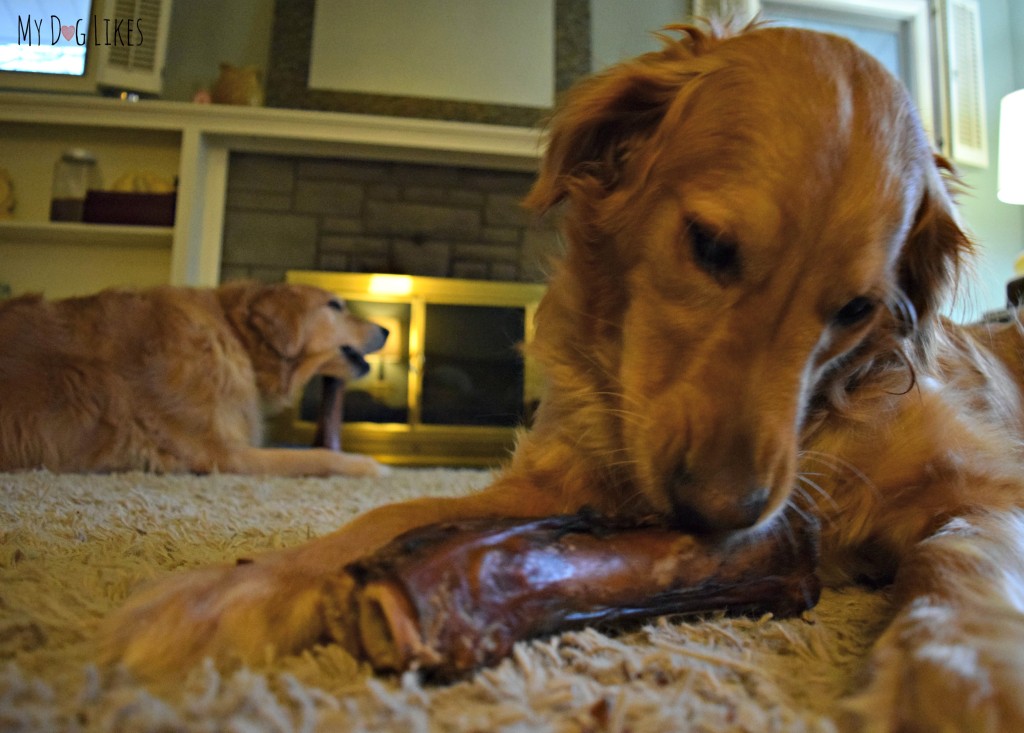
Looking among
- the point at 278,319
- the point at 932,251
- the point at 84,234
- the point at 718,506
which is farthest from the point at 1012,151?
the point at 84,234

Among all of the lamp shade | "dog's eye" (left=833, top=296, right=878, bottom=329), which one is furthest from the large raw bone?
the lamp shade

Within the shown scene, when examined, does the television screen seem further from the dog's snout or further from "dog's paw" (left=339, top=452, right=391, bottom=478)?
the dog's snout

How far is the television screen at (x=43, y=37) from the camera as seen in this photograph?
12.4 ft

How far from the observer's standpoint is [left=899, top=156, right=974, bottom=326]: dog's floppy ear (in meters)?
0.96

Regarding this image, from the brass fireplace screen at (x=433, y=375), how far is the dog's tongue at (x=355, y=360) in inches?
25.4

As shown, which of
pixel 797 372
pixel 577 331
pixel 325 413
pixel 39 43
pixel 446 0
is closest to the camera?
pixel 797 372

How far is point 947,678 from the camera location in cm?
45

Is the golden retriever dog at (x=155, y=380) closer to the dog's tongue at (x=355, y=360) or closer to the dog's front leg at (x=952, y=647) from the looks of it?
the dog's tongue at (x=355, y=360)

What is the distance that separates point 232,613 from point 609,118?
2.74 feet

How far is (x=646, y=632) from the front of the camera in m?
0.65

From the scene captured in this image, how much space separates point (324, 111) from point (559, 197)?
11.2ft

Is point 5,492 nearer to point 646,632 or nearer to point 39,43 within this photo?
point 646,632

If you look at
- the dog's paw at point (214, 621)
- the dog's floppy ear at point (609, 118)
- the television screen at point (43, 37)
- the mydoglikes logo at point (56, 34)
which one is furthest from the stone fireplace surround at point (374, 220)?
the dog's paw at point (214, 621)

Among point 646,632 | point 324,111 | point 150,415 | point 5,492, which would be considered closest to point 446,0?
point 324,111
